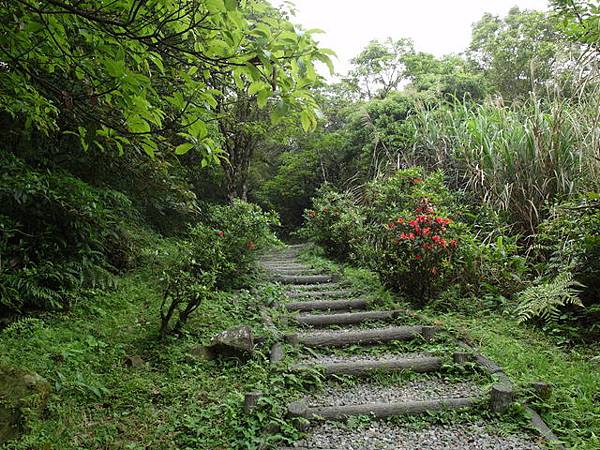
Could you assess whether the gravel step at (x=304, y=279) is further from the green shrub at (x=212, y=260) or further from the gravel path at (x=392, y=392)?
the gravel path at (x=392, y=392)

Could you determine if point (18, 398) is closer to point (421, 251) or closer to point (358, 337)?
point (358, 337)

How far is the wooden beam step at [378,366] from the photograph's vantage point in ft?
11.3

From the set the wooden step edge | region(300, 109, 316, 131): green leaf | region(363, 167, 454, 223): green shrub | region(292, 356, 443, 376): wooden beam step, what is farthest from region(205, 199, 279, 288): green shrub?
region(300, 109, 316, 131): green leaf

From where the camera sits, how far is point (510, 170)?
5.42 meters

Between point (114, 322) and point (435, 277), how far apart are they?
11.6ft

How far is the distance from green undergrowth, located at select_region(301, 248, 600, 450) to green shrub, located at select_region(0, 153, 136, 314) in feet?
9.50

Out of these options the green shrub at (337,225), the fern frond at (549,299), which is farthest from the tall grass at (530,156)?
the green shrub at (337,225)

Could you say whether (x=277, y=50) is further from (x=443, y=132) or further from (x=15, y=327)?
(x=443, y=132)

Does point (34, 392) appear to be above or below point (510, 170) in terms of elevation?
below

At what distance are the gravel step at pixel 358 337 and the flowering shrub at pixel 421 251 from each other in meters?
0.85

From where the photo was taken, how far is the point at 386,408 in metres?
2.89

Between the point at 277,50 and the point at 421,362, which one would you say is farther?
the point at 421,362

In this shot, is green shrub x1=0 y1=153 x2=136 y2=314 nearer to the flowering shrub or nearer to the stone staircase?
the stone staircase

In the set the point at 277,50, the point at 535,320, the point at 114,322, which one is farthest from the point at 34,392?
the point at 535,320
